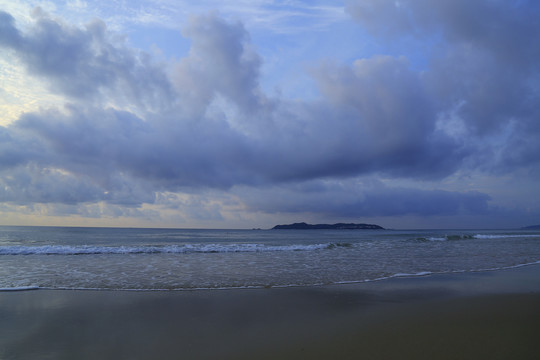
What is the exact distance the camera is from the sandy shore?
16.8ft

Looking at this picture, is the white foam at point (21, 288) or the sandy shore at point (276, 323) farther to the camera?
the white foam at point (21, 288)

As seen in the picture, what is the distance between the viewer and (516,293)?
30.7 feet

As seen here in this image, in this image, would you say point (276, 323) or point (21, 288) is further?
point (21, 288)

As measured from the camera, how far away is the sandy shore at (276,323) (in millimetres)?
5121

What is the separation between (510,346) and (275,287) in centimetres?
666

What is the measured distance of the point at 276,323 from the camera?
6.58 metres

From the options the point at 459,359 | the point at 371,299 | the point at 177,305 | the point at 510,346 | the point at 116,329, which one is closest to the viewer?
the point at 459,359

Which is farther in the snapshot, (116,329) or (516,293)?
(516,293)

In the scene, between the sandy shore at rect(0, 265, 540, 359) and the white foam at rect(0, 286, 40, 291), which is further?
the white foam at rect(0, 286, 40, 291)

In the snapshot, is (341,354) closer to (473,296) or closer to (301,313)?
(301,313)

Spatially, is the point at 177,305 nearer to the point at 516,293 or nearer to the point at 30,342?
the point at 30,342

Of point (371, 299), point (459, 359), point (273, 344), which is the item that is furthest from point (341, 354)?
point (371, 299)

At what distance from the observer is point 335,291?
31.9 feet

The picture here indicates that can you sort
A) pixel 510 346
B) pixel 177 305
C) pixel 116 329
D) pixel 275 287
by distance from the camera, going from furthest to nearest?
pixel 275 287 → pixel 177 305 → pixel 116 329 → pixel 510 346
